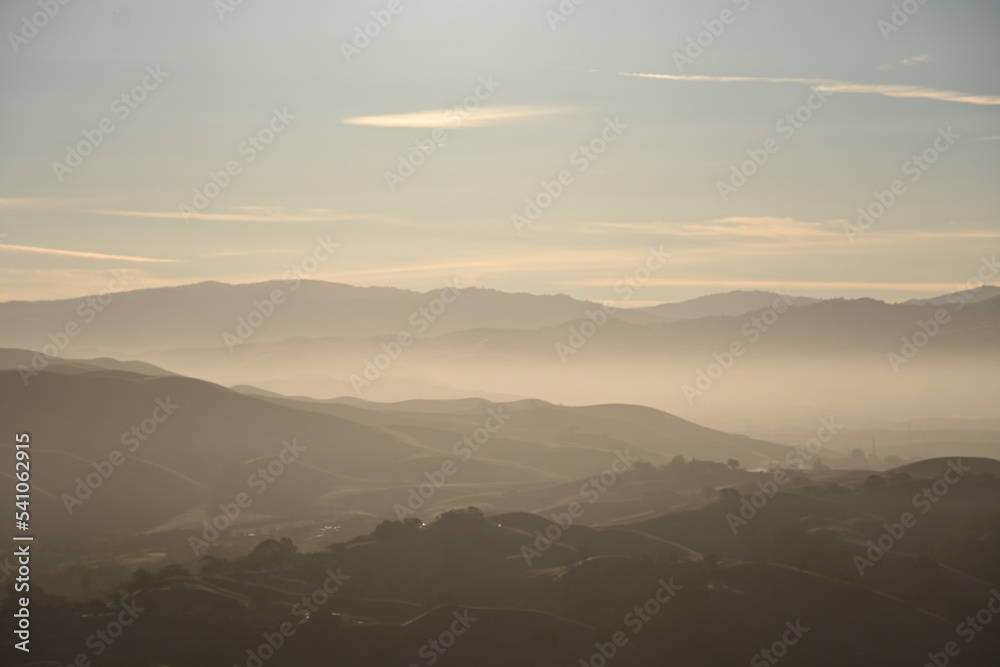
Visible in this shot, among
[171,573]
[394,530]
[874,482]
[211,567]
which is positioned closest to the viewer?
[171,573]

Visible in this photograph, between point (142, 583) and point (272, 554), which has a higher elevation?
point (142, 583)

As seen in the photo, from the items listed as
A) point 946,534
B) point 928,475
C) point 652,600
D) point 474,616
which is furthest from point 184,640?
point 928,475

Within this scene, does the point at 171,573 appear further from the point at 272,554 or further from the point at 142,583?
the point at 272,554

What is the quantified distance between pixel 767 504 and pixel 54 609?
107m

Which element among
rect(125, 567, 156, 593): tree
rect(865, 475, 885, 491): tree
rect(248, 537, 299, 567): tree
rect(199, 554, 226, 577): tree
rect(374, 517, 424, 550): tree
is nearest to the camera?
rect(125, 567, 156, 593): tree

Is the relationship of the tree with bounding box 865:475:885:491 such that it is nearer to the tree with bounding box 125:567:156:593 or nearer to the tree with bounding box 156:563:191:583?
the tree with bounding box 156:563:191:583

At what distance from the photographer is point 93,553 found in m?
194

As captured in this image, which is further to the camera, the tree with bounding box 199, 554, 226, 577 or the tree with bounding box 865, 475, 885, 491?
the tree with bounding box 865, 475, 885, 491

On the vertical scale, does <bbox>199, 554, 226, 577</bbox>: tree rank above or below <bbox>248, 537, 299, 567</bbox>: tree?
above

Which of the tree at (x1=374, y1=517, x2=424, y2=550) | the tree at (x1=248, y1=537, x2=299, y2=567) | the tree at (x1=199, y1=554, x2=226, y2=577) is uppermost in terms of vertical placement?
the tree at (x1=199, y1=554, x2=226, y2=577)

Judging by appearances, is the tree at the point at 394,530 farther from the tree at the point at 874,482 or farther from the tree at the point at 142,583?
the tree at the point at 874,482

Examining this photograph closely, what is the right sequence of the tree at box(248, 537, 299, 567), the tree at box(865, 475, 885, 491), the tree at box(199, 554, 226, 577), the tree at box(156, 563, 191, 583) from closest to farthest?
the tree at box(156, 563, 191, 583) < the tree at box(199, 554, 226, 577) < the tree at box(248, 537, 299, 567) < the tree at box(865, 475, 885, 491)

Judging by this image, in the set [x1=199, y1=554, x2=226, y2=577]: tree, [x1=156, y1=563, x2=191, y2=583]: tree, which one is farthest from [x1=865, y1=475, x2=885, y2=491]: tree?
[x1=156, y1=563, x2=191, y2=583]: tree

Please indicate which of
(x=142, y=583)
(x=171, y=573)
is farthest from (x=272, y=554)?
(x=142, y=583)
